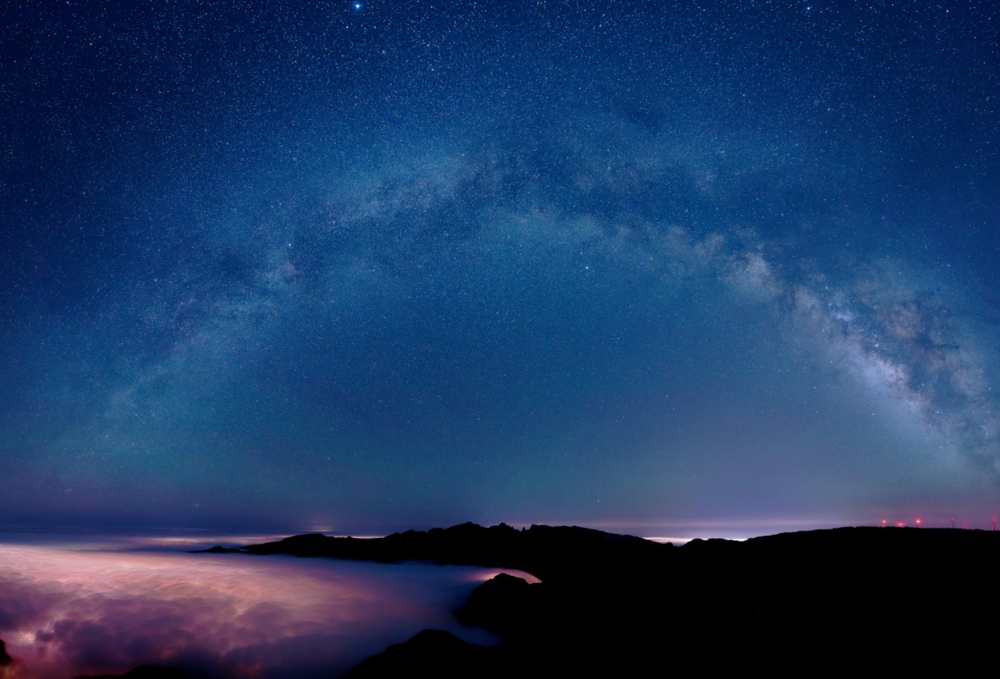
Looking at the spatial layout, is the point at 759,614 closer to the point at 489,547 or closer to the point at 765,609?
the point at 765,609

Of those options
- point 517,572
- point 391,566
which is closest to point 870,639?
point 517,572

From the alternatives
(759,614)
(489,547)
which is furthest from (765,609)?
(489,547)

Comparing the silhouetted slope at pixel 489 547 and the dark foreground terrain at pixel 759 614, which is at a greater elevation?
the dark foreground terrain at pixel 759 614

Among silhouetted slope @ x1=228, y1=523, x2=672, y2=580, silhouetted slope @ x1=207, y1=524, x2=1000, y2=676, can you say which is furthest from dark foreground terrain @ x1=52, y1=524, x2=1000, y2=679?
silhouetted slope @ x1=228, y1=523, x2=672, y2=580

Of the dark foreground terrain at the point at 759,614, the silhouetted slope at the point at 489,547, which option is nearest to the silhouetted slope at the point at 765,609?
the dark foreground terrain at the point at 759,614

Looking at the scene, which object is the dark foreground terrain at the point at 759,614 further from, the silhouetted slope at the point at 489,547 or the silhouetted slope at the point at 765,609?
the silhouetted slope at the point at 489,547

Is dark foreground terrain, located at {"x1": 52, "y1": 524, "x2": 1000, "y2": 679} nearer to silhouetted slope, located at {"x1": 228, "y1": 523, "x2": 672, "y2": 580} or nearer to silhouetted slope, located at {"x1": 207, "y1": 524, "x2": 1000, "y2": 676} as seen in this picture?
silhouetted slope, located at {"x1": 207, "y1": 524, "x2": 1000, "y2": 676}

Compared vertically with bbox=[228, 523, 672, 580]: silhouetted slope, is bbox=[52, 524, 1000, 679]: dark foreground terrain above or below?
above

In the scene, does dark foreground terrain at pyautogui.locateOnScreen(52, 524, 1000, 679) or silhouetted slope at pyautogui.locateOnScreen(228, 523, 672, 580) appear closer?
dark foreground terrain at pyautogui.locateOnScreen(52, 524, 1000, 679)

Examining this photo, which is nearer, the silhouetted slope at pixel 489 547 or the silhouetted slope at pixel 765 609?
the silhouetted slope at pixel 765 609
